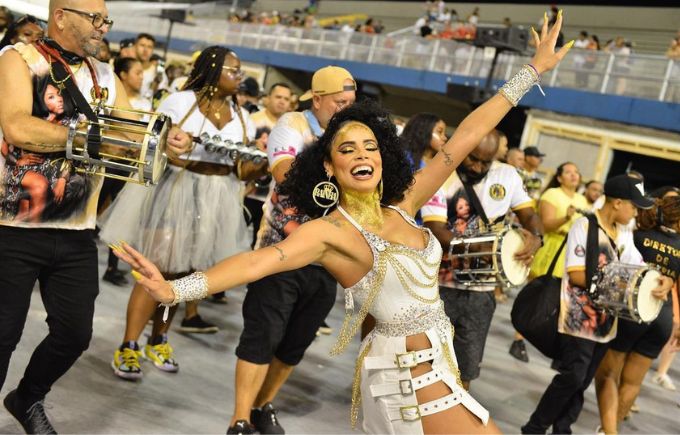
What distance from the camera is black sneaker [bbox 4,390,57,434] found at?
3.85m

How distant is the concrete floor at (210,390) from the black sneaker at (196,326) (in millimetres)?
85

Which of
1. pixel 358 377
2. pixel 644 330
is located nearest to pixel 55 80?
pixel 358 377

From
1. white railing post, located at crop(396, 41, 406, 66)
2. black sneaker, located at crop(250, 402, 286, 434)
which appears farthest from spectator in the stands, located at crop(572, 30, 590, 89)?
black sneaker, located at crop(250, 402, 286, 434)

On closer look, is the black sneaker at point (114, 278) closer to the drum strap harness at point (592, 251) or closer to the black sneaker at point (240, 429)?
the black sneaker at point (240, 429)

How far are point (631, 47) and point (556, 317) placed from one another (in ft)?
59.3

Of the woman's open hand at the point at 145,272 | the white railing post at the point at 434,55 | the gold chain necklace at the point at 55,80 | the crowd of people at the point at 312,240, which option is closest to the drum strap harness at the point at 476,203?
the crowd of people at the point at 312,240

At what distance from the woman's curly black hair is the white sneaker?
5385 mm

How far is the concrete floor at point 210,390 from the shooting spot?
14.8ft

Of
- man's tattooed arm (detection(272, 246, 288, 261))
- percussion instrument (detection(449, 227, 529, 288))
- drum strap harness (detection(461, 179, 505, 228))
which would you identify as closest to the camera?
man's tattooed arm (detection(272, 246, 288, 261))

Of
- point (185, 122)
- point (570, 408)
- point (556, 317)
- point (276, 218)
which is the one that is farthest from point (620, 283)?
point (185, 122)

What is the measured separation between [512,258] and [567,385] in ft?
3.09

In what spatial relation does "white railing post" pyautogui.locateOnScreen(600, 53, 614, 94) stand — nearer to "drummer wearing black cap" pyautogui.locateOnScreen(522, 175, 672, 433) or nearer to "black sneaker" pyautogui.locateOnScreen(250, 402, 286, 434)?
"drummer wearing black cap" pyautogui.locateOnScreen(522, 175, 672, 433)

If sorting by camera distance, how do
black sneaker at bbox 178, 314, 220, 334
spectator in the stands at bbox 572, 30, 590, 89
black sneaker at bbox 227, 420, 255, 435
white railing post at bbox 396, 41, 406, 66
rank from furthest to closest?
white railing post at bbox 396, 41, 406, 66 < spectator in the stands at bbox 572, 30, 590, 89 < black sneaker at bbox 178, 314, 220, 334 < black sneaker at bbox 227, 420, 255, 435

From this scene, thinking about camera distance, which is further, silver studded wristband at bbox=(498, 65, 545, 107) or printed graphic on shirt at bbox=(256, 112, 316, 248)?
printed graphic on shirt at bbox=(256, 112, 316, 248)
